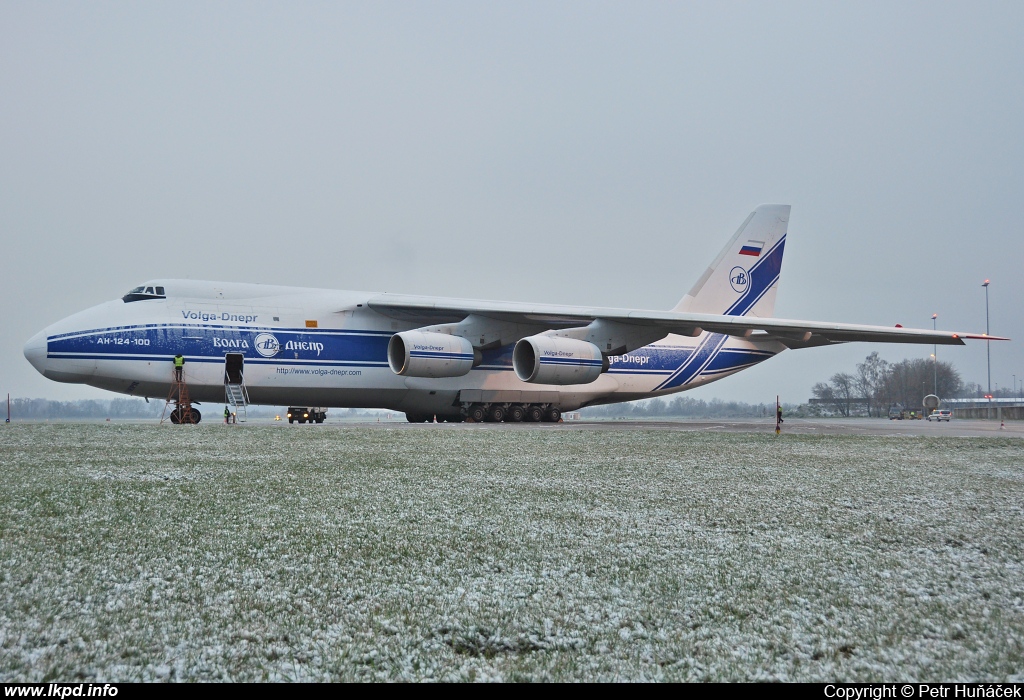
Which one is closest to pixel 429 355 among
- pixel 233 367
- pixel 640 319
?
pixel 233 367

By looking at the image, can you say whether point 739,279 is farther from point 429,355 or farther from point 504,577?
point 504,577

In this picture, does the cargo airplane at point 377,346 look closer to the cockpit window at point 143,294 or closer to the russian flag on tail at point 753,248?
the cockpit window at point 143,294

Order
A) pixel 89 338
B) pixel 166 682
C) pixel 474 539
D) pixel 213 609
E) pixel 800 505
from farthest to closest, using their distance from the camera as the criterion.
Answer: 1. pixel 89 338
2. pixel 800 505
3. pixel 474 539
4. pixel 213 609
5. pixel 166 682

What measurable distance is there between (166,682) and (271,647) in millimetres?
252

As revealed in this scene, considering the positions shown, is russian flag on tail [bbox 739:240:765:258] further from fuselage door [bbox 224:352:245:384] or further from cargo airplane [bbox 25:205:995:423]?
fuselage door [bbox 224:352:245:384]

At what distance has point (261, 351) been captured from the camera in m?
14.1

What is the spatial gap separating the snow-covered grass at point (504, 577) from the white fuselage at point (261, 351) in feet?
30.0

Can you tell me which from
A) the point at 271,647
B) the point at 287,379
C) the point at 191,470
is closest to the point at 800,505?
the point at 271,647

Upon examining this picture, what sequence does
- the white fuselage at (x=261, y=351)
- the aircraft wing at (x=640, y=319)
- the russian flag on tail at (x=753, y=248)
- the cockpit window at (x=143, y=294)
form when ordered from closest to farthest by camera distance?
the white fuselage at (x=261, y=351), the cockpit window at (x=143, y=294), the aircraft wing at (x=640, y=319), the russian flag on tail at (x=753, y=248)

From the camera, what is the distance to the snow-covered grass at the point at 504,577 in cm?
179

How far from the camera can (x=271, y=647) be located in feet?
6.03

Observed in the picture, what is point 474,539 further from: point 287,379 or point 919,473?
point 287,379

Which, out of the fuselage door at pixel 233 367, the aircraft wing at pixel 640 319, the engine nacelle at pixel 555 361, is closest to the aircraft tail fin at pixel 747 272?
the aircraft wing at pixel 640 319

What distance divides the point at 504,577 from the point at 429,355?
39.7 ft
